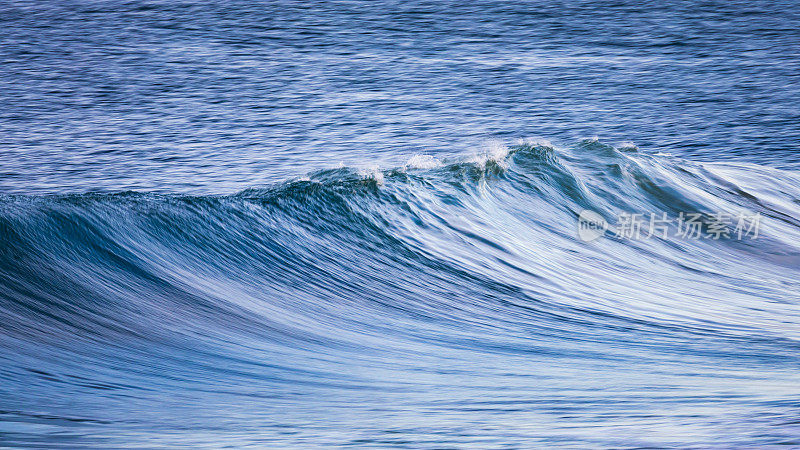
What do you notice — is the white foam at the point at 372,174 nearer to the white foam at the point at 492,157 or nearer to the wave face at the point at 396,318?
the wave face at the point at 396,318

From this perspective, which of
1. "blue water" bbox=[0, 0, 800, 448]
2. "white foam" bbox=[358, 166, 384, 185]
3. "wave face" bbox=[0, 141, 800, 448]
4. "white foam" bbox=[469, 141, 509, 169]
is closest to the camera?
"wave face" bbox=[0, 141, 800, 448]

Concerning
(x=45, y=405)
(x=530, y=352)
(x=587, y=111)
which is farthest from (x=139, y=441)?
(x=587, y=111)

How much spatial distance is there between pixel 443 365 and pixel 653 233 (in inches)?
206

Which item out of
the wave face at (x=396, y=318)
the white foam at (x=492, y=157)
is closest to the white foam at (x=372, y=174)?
the wave face at (x=396, y=318)

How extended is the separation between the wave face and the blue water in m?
0.03

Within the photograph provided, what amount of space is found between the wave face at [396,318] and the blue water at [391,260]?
0.09 feet

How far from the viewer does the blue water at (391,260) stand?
4520 millimetres

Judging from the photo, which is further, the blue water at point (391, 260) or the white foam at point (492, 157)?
the white foam at point (492, 157)

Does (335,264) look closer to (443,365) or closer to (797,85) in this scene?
(443,365)

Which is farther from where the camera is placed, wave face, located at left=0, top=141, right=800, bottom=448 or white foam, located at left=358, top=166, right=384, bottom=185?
white foam, located at left=358, top=166, right=384, bottom=185

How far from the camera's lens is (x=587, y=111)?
17922 mm

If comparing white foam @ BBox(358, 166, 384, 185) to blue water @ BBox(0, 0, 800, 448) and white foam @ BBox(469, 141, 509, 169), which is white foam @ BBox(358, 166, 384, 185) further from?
white foam @ BBox(469, 141, 509, 169)

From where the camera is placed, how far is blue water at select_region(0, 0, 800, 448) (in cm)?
452

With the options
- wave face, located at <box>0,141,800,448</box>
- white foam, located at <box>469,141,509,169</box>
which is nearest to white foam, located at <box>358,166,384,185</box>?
wave face, located at <box>0,141,800,448</box>
